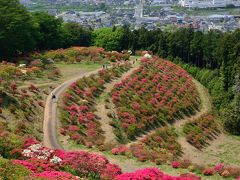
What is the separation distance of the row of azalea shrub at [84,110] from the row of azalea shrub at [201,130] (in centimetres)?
1162

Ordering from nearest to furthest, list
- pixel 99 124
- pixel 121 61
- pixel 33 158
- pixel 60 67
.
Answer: pixel 33 158 < pixel 99 124 < pixel 60 67 < pixel 121 61

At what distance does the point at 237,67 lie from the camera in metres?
62.4

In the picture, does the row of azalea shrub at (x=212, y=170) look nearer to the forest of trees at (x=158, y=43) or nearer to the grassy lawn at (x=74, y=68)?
the forest of trees at (x=158, y=43)

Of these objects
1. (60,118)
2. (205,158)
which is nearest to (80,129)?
(60,118)

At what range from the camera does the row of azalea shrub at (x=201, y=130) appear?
46.8m

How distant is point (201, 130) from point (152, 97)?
780 cm

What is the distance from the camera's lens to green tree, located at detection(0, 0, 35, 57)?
59.2m

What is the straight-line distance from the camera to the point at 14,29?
60250mm

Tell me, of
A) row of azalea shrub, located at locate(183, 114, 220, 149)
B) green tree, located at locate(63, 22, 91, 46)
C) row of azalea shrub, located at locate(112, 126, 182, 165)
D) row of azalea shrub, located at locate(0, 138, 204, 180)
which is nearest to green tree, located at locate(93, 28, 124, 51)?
green tree, located at locate(63, 22, 91, 46)

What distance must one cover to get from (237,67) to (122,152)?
3501 centimetres

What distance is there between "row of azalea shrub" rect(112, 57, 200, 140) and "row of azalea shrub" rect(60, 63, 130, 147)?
2.68 metres

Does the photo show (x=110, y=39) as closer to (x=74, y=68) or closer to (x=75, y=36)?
(x=75, y=36)

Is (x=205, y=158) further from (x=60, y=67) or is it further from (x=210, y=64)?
(x=210, y=64)

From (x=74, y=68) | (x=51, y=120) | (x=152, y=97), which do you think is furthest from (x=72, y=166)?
(x=74, y=68)
